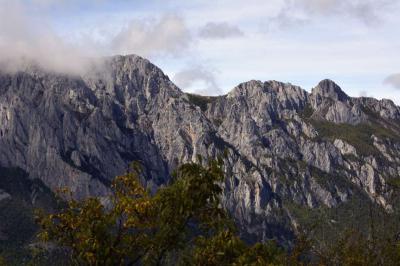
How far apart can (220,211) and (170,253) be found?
2.86 metres

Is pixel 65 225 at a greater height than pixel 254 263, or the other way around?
pixel 65 225

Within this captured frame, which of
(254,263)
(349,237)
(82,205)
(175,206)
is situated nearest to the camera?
(254,263)

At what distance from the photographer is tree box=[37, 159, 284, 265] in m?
20.2

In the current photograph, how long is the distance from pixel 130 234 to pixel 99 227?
1.55 meters

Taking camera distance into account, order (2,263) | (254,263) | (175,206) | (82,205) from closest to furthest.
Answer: (254,263), (175,206), (82,205), (2,263)

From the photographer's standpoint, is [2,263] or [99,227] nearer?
[99,227]

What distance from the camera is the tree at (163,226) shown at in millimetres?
20188

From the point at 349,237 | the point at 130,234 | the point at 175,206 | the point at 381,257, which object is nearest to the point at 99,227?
the point at 130,234

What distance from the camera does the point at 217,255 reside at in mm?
20000

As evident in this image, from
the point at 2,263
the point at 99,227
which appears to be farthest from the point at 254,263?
the point at 2,263

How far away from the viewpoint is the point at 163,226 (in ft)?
67.4

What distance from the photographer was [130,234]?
21.8 metres

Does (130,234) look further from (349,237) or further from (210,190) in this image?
(349,237)

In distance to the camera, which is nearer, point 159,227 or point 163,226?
point 163,226
